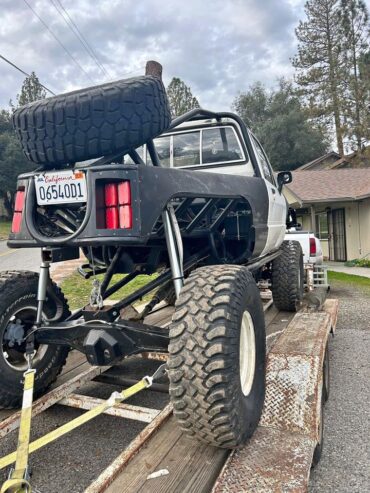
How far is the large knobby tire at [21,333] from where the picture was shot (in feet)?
8.99

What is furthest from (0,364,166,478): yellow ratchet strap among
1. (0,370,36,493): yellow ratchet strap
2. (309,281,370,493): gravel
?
(309,281,370,493): gravel

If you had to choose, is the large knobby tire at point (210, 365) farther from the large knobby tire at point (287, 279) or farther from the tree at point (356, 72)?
the tree at point (356, 72)

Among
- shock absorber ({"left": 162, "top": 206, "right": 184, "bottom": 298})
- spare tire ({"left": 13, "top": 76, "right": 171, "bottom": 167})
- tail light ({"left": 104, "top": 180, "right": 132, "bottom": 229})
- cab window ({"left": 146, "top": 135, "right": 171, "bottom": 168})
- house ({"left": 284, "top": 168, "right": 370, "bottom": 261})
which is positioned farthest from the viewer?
house ({"left": 284, "top": 168, "right": 370, "bottom": 261})

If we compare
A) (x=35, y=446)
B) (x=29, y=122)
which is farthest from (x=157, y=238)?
(x=35, y=446)

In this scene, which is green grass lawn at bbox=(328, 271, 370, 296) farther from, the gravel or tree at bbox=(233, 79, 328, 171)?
tree at bbox=(233, 79, 328, 171)

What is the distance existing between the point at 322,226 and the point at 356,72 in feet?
70.8

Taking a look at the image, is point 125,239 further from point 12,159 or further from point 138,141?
point 12,159

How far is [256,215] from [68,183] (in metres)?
1.68

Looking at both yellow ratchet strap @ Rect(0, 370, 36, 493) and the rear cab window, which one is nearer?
yellow ratchet strap @ Rect(0, 370, 36, 493)

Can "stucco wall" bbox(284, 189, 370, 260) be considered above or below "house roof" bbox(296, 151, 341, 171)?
below

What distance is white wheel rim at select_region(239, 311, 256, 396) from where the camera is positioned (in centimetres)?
232

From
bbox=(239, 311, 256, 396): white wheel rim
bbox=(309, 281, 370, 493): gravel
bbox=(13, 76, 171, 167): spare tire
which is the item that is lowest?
bbox=(309, 281, 370, 493): gravel

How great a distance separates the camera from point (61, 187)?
2357mm

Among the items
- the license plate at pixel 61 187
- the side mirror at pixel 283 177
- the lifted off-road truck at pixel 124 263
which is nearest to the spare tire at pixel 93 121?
the lifted off-road truck at pixel 124 263
